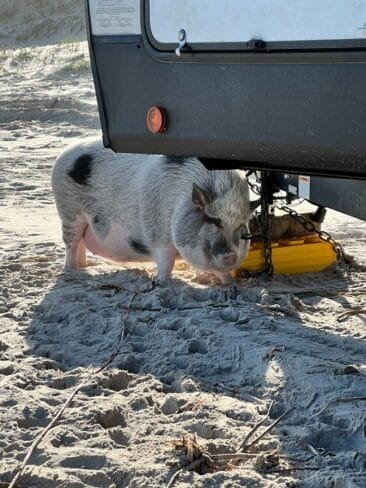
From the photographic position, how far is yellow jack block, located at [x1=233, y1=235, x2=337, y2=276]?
750 cm

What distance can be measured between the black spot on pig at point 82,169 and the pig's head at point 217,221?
103cm

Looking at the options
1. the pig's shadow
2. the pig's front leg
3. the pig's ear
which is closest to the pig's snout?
the pig's shadow

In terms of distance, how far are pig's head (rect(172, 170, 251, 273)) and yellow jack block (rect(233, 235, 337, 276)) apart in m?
0.36

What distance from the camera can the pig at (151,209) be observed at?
7.01m

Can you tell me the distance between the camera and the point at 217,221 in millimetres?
7023

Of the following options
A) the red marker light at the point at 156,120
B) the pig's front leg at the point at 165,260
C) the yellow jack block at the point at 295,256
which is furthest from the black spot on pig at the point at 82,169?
the red marker light at the point at 156,120

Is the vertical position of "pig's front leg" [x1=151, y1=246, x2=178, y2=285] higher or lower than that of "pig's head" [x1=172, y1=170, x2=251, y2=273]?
lower

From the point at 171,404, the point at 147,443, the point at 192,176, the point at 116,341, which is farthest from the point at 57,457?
the point at 192,176

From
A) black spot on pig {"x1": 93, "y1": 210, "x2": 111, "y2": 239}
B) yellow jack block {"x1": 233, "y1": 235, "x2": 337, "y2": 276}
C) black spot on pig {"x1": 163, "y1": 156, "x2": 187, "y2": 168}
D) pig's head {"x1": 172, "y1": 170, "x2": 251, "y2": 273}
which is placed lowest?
yellow jack block {"x1": 233, "y1": 235, "x2": 337, "y2": 276}

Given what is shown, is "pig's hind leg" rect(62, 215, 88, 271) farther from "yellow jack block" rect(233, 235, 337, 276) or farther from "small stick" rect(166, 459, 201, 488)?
"small stick" rect(166, 459, 201, 488)

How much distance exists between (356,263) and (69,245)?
7.17 feet

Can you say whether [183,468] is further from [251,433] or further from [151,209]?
[151,209]

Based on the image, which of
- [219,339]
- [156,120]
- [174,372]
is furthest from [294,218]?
[156,120]

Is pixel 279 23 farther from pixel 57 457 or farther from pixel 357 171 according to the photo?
pixel 57 457
